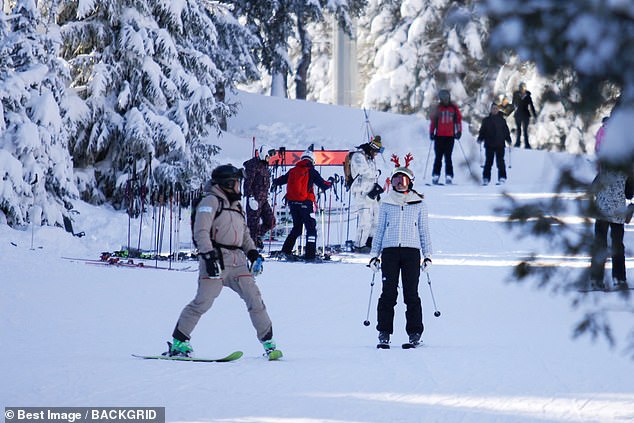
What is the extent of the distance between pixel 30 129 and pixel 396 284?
32.5ft

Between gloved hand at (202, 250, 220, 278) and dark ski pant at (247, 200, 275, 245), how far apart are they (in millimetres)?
9661

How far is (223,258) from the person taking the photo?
958 cm

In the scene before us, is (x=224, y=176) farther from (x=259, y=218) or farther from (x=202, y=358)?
(x=259, y=218)

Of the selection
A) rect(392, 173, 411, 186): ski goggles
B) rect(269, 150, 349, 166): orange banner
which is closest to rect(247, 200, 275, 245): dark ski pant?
rect(269, 150, 349, 166): orange banner

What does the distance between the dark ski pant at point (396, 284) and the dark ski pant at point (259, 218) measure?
8274mm

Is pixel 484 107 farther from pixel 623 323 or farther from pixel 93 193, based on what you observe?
pixel 93 193

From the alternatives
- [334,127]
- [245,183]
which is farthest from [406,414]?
[334,127]

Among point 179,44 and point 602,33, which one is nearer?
point 602,33

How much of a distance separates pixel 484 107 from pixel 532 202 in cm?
61

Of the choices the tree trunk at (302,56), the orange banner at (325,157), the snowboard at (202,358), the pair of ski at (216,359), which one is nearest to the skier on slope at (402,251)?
the pair of ski at (216,359)

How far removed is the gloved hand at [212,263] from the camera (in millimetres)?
9336

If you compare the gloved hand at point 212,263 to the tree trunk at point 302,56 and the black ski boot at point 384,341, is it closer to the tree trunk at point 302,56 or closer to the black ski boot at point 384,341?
the black ski boot at point 384,341

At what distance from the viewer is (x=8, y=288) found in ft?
47.1

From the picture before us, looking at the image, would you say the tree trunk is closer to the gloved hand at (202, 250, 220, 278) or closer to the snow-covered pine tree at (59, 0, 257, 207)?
the snow-covered pine tree at (59, 0, 257, 207)
